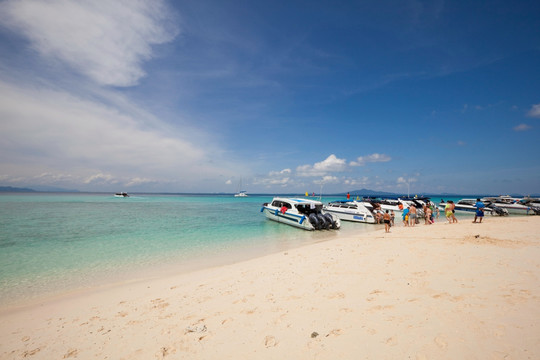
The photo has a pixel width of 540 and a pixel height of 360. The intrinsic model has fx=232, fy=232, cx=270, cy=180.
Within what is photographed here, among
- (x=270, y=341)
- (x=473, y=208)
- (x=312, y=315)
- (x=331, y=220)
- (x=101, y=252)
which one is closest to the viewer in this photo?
(x=270, y=341)

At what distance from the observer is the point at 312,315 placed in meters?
4.68

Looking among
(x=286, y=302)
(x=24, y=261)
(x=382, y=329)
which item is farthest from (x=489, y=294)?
(x=24, y=261)

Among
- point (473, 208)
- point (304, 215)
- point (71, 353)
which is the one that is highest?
point (473, 208)

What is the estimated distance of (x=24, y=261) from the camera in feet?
35.7

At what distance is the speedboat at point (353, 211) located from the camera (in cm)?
2486

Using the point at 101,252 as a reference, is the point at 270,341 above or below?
above

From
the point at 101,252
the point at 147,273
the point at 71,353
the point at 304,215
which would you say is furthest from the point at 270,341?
the point at 304,215

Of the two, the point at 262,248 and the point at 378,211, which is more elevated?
the point at 378,211

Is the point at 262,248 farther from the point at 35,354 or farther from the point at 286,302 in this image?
the point at 35,354

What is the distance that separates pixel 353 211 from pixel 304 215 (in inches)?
331

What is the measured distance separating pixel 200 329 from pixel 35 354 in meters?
3.06

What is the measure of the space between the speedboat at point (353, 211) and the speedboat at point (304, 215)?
18.2ft

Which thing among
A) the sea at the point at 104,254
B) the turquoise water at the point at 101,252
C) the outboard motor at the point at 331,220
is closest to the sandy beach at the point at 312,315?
the sea at the point at 104,254

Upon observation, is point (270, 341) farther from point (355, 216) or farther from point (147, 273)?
point (355, 216)
